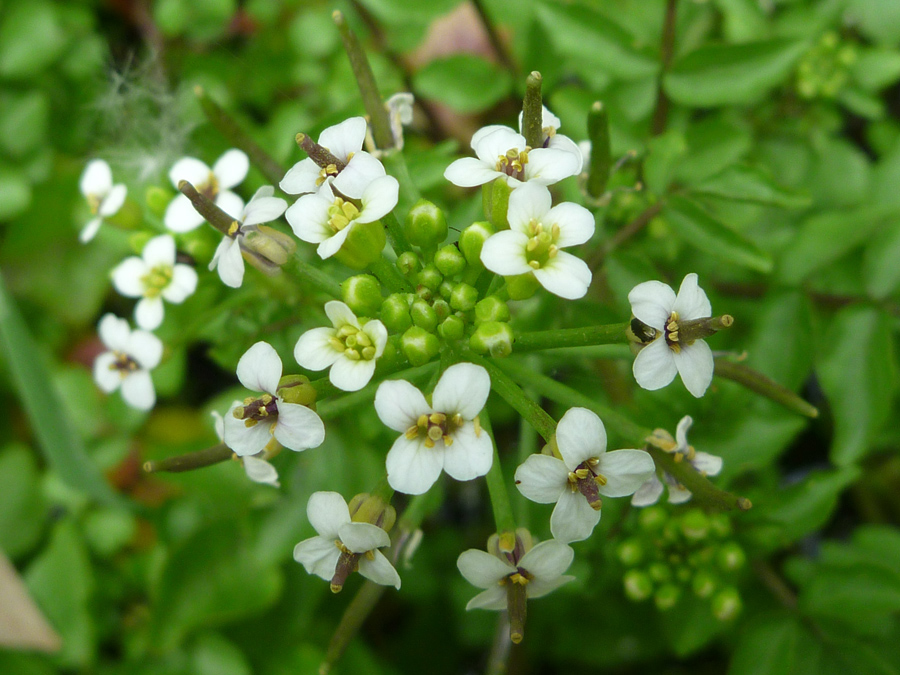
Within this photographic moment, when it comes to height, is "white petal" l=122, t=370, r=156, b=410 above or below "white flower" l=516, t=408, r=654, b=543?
below

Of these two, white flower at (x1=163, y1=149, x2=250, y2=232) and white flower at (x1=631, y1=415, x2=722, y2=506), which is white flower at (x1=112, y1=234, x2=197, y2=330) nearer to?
white flower at (x1=163, y1=149, x2=250, y2=232)

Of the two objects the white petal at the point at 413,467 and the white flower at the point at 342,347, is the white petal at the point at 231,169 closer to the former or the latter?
the white flower at the point at 342,347

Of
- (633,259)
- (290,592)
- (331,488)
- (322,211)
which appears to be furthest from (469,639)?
(322,211)

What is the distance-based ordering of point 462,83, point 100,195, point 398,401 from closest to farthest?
point 398,401 → point 100,195 → point 462,83

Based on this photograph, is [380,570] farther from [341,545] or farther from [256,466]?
[256,466]

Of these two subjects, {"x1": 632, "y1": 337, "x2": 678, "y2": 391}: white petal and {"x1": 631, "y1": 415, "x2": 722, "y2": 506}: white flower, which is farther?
{"x1": 631, "y1": 415, "x2": 722, "y2": 506}: white flower

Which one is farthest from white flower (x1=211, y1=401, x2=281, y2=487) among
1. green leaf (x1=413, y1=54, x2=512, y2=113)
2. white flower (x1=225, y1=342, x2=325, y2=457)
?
green leaf (x1=413, y1=54, x2=512, y2=113)

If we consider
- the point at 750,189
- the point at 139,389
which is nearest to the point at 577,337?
the point at 750,189
